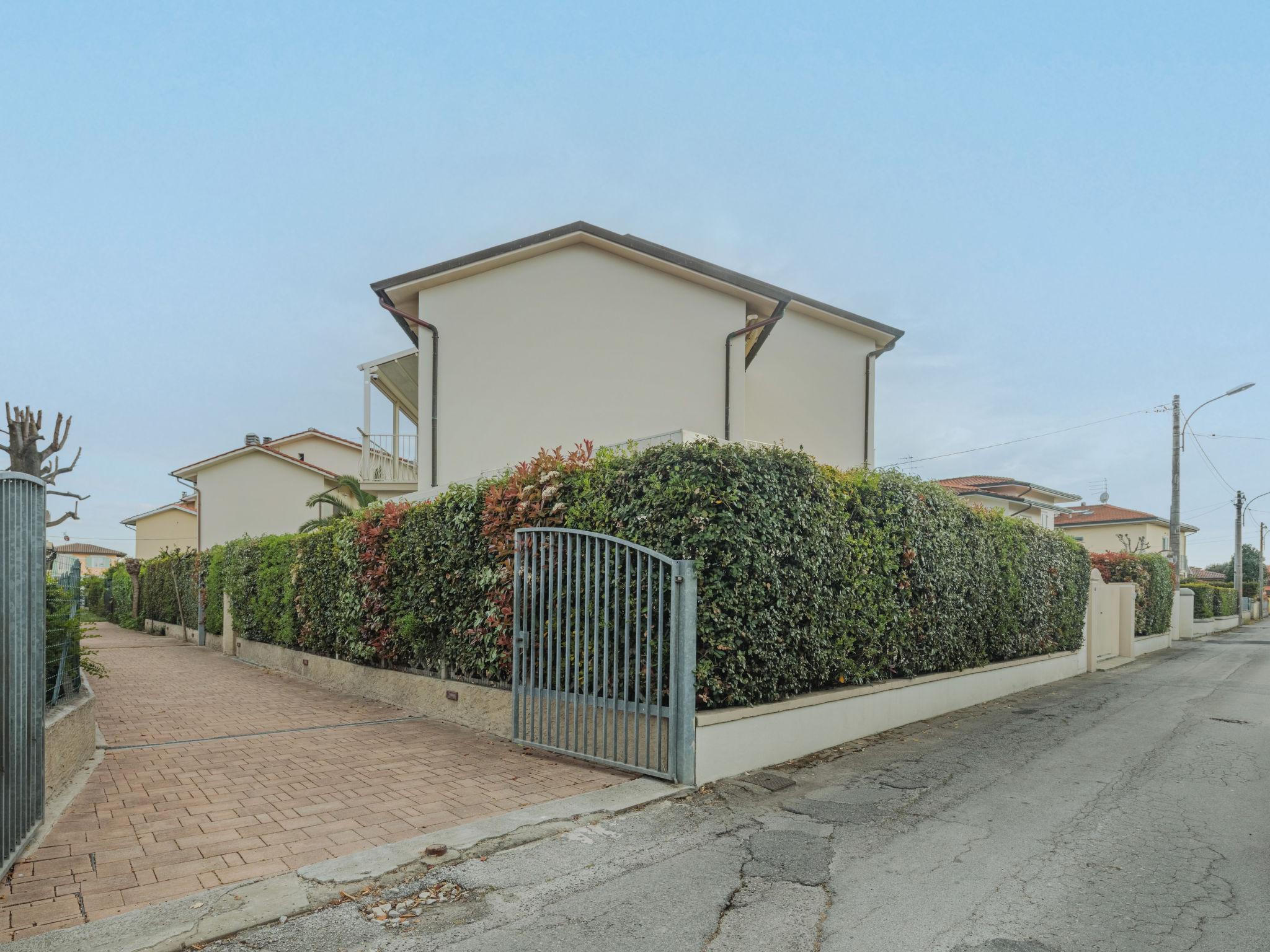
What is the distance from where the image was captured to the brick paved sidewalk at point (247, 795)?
4070 mm

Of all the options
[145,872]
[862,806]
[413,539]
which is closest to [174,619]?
[413,539]

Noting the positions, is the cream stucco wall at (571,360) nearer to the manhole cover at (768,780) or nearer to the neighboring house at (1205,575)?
the manhole cover at (768,780)

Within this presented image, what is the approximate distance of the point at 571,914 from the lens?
3723mm

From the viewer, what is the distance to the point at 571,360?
15117 mm

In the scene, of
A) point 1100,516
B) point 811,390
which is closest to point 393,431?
point 811,390

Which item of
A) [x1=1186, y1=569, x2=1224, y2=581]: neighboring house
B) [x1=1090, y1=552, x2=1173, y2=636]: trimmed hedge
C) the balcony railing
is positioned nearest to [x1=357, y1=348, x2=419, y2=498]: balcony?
the balcony railing

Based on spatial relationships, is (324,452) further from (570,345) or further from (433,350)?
(570,345)

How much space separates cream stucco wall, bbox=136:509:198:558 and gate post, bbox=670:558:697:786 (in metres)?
44.3

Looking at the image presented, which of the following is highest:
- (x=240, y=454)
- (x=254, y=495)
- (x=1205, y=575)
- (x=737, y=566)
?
(x=240, y=454)

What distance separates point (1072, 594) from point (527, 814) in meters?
12.8

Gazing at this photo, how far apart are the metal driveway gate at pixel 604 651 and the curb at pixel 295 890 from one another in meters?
0.72

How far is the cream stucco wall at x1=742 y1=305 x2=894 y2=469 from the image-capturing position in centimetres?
1847

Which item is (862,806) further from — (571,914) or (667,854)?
(571,914)

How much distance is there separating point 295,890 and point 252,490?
29.3m
